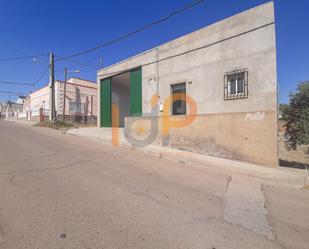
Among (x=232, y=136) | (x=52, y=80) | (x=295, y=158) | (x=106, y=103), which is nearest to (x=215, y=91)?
(x=232, y=136)

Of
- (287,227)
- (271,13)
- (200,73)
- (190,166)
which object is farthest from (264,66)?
(287,227)

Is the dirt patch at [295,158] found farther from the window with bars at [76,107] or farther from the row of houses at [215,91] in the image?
the window with bars at [76,107]

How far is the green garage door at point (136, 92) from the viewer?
41.1 feet

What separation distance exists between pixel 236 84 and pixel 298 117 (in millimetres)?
3770

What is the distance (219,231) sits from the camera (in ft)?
8.98

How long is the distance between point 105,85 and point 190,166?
11671 mm

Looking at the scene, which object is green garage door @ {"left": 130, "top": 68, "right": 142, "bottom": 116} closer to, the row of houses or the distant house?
the row of houses

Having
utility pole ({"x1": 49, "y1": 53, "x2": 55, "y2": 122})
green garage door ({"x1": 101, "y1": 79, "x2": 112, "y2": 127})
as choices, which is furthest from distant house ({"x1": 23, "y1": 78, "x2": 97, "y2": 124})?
green garage door ({"x1": 101, "y1": 79, "x2": 112, "y2": 127})

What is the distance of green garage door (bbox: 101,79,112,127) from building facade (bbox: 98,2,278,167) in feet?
13.9

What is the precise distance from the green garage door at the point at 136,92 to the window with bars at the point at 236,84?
218 inches

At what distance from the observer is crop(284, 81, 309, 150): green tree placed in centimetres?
893

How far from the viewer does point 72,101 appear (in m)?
25.4

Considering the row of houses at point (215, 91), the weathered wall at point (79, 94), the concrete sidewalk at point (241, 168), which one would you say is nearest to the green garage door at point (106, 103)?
the row of houses at point (215, 91)

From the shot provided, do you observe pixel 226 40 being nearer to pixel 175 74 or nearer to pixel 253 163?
pixel 175 74
